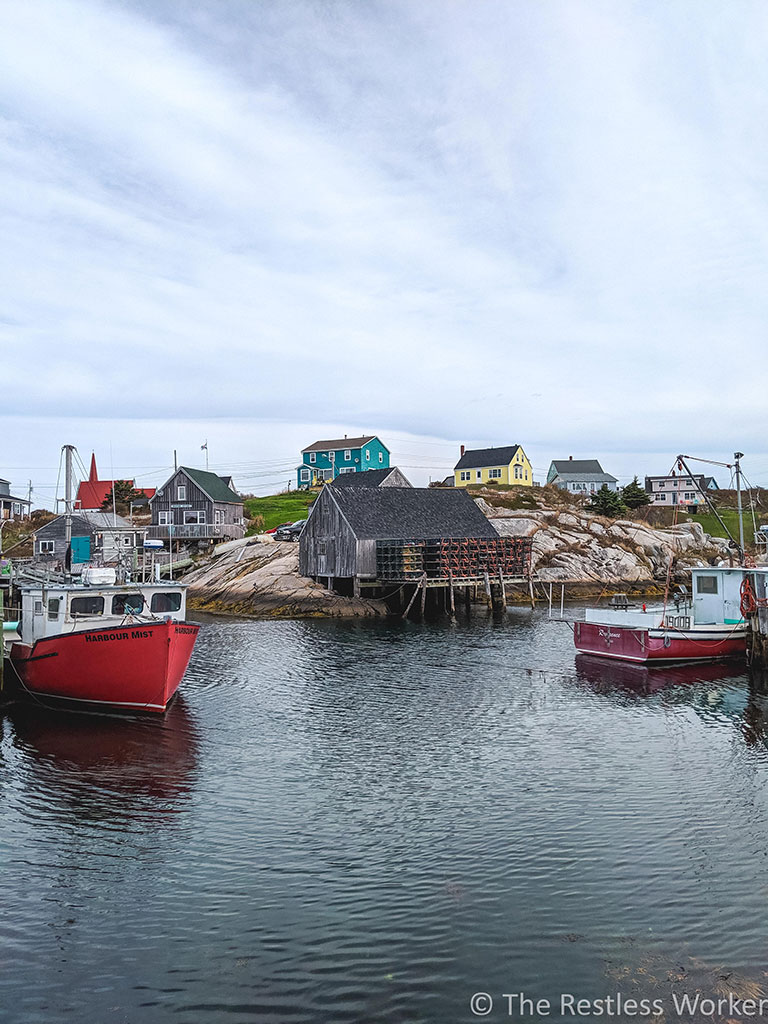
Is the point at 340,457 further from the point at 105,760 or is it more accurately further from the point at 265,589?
the point at 105,760

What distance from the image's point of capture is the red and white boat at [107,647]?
2698 cm

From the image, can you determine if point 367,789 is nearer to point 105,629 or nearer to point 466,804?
point 466,804

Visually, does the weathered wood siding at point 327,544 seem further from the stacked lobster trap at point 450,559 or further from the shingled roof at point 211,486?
the shingled roof at point 211,486

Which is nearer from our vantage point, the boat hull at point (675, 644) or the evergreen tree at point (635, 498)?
the boat hull at point (675, 644)

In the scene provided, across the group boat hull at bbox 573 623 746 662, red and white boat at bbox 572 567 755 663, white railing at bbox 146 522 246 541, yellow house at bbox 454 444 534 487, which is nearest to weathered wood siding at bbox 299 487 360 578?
white railing at bbox 146 522 246 541

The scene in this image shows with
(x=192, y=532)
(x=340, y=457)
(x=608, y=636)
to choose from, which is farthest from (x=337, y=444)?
(x=608, y=636)

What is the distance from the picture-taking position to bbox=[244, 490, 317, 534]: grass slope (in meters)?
99.1

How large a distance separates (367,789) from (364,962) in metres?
7.88

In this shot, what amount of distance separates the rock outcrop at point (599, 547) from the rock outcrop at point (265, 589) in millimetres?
20795

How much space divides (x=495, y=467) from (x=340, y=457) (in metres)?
23.5

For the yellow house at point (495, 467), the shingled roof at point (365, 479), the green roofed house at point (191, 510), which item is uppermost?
the yellow house at point (495, 467)

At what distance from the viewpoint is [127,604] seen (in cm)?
2920

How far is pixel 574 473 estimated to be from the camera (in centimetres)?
12338

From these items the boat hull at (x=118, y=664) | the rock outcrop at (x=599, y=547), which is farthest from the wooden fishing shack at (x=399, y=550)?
the boat hull at (x=118, y=664)
